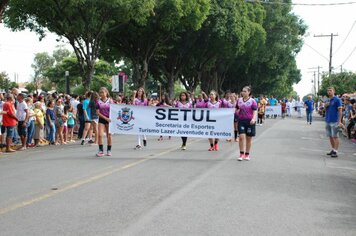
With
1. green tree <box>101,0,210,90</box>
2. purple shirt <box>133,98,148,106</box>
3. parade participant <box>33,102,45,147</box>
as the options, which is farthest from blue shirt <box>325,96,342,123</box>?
green tree <box>101,0,210,90</box>

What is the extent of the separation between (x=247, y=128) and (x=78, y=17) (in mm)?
16086

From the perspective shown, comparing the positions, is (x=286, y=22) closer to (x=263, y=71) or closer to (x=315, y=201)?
(x=263, y=71)

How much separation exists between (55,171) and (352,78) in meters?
46.8

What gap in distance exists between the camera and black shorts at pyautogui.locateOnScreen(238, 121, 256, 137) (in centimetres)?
1207

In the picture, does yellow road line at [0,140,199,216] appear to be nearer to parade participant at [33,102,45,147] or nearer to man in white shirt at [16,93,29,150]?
man in white shirt at [16,93,29,150]

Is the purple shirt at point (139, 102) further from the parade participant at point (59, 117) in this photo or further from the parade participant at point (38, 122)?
the parade participant at point (38, 122)

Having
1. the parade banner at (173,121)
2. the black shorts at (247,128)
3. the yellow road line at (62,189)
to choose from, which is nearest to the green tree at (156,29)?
the parade banner at (173,121)

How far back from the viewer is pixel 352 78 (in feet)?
169

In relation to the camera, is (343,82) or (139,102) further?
(343,82)

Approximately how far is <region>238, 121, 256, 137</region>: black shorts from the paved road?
72 cm

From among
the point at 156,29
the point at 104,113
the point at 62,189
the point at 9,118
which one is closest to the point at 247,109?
the point at 104,113

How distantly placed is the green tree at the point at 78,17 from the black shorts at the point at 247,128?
13815 millimetres

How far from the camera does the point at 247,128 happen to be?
1212cm

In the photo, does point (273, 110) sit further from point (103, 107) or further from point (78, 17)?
point (103, 107)
